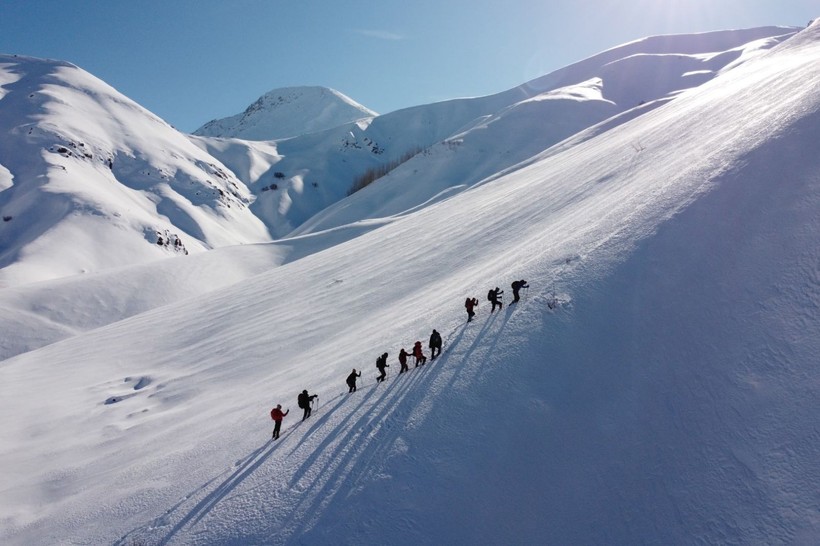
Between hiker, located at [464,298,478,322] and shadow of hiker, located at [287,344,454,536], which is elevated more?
hiker, located at [464,298,478,322]

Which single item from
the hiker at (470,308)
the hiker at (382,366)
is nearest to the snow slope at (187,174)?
the hiker at (470,308)

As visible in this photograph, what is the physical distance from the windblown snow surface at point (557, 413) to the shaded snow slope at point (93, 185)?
46899mm

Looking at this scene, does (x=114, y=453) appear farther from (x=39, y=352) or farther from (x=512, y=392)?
(x=39, y=352)

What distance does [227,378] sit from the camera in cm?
2077

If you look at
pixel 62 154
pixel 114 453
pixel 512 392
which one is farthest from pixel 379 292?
pixel 62 154

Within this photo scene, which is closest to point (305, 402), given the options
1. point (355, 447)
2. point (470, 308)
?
point (355, 447)

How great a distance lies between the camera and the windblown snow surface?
7.78 meters

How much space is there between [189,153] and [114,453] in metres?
116

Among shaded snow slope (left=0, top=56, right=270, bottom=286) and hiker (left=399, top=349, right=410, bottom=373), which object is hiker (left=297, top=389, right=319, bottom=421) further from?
shaded snow slope (left=0, top=56, right=270, bottom=286)

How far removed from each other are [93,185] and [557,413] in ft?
310

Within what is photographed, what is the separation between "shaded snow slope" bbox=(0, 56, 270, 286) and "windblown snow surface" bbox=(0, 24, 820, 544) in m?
46.9

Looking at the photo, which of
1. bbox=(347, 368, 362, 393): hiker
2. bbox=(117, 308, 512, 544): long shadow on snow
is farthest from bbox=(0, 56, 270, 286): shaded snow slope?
bbox=(117, 308, 512, 544): long shadow on snow

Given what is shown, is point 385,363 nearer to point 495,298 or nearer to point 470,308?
point 470,308

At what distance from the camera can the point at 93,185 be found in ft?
270
